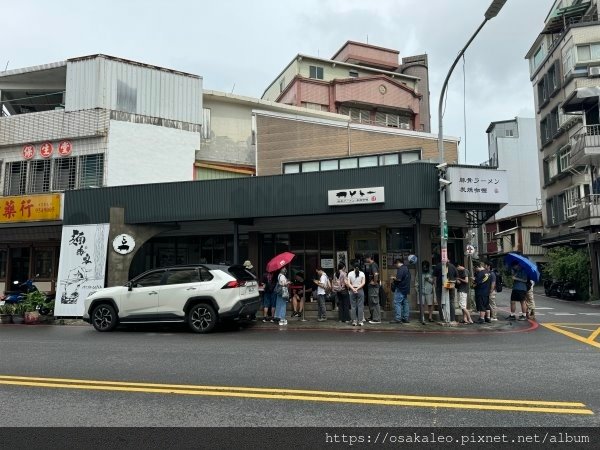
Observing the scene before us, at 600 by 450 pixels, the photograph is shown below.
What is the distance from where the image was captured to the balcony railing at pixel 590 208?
76.4 ft

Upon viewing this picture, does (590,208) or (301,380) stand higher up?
(590,208)

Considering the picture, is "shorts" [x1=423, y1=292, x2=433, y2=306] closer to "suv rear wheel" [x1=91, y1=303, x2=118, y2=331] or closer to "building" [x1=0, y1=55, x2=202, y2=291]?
"suv rear wheel" [x1=91, y1=303, x2=118, y2=331]

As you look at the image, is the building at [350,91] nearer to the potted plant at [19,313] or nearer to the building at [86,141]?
the building at [86,141]

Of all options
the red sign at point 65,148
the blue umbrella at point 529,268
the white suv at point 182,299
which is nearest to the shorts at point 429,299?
the blue umbrella at point 529,268

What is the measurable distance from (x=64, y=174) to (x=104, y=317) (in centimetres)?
910

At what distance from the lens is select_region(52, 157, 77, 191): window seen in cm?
1919

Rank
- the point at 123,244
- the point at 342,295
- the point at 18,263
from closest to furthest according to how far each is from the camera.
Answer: the point at 342,295
the point at 123,244
the point at 18,263

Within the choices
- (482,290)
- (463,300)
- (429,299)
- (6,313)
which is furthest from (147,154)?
(482,290)

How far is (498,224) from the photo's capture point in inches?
1969

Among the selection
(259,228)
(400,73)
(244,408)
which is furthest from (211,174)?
(400,73)

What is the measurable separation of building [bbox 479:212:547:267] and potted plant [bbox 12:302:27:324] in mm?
35334

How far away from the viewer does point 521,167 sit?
48062 mm

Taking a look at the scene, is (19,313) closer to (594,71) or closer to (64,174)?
(64,174)

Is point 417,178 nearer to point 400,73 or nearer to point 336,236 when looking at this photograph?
point 336,236
